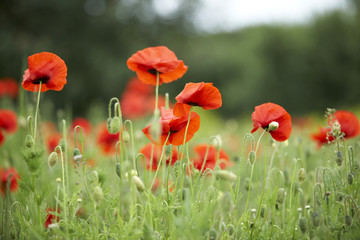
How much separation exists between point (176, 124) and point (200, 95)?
12 centimetres

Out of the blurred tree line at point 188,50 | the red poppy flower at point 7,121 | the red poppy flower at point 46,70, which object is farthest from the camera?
the blurred tree line at point 188,50

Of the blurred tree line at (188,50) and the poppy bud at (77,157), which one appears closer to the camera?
the poppy bud at (77,157)

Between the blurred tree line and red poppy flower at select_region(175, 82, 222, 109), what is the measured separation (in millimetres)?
7064

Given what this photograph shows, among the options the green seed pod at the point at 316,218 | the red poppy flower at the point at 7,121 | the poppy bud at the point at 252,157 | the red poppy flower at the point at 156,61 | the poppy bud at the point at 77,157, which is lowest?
the red poppy flower at the point at 7,121

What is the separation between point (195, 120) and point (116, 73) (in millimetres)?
7705

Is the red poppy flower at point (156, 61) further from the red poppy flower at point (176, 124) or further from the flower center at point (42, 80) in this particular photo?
the flower center at point (42, 80)

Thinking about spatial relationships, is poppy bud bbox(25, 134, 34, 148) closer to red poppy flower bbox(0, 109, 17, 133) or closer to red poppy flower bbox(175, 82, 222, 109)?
red poppy flower bbox(175, 82, 222, 109)

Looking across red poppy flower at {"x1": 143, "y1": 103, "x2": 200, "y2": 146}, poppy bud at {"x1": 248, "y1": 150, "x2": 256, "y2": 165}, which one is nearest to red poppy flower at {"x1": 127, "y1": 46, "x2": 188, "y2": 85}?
red poppy flower at {"x1": 143, "y1": 103, "x2": 200, "y2": 146}

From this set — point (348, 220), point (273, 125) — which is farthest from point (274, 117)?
point (348, 220)

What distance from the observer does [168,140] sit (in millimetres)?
1132

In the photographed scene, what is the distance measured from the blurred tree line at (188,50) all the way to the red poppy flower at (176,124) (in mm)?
7000

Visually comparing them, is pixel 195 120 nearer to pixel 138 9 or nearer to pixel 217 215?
pixel 217 215

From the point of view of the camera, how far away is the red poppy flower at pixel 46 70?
1126 millimetres

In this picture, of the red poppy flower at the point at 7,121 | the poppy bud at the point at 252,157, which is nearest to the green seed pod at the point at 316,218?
the poppy bud at the point at 252,157
